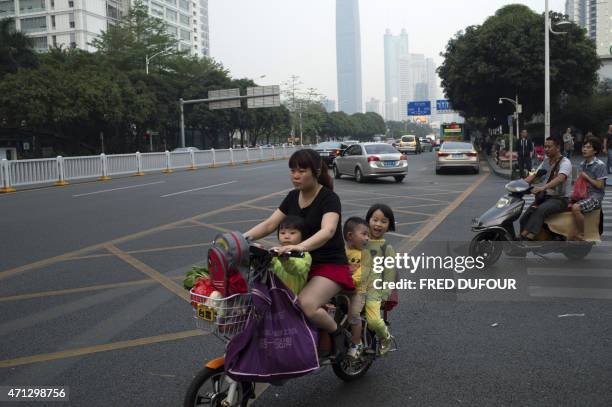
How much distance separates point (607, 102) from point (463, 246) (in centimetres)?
3420

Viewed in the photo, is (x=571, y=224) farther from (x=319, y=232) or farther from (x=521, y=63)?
(x=521, y=63)

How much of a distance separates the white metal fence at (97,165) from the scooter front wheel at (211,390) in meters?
19.2

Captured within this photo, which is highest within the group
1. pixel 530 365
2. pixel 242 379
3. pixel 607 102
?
pixel 607 102

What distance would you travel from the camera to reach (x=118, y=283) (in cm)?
663

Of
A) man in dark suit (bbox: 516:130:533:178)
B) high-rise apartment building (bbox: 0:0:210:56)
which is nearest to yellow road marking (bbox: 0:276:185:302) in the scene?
man in dark suit (bbox: 516:130:533:178)

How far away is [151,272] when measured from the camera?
7117mm

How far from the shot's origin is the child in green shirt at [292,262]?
315cm

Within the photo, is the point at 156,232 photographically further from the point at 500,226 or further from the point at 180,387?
the point at 180,387

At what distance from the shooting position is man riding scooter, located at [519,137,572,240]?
7.19m

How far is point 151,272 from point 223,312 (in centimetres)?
451

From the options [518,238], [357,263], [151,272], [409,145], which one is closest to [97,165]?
[151,272]

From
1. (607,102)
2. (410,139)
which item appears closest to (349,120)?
(410,139)

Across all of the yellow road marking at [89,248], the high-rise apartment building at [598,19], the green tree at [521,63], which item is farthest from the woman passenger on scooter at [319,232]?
the high-rise apartment building at [598,19]

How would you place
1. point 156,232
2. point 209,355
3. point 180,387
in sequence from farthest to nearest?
point 156,232
point 209,355
point 180,387
